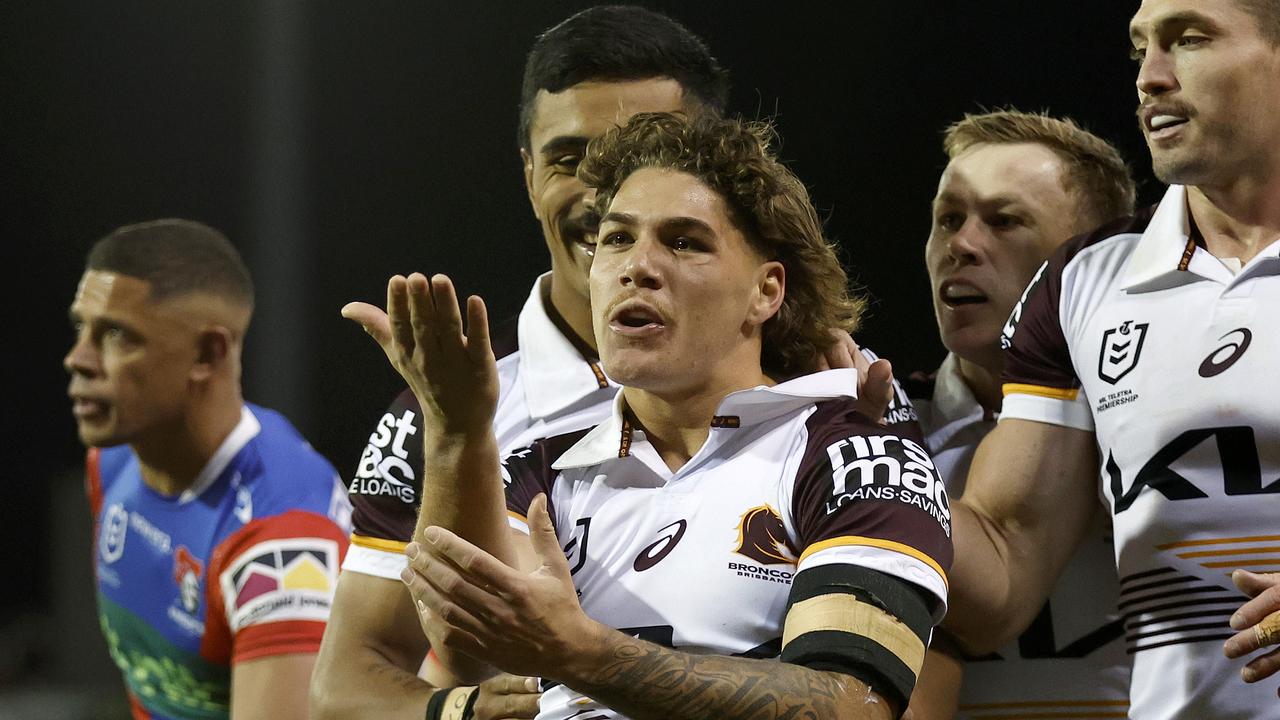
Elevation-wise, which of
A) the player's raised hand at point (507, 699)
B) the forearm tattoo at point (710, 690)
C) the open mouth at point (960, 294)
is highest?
the open mouth at point (960, 294)

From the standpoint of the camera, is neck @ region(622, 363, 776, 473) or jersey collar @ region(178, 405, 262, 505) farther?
jersey collar @ region(178, 405, 262, 505)

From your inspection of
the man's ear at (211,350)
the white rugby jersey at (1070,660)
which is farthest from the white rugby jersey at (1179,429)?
the man's ear at (211,350)

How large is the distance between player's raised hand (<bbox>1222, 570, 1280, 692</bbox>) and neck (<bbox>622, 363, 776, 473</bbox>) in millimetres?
615

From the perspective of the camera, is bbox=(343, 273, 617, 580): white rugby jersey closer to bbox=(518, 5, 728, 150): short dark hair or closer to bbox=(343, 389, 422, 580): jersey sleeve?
bbox=(343, 389, 422, 580): jersey sleeve

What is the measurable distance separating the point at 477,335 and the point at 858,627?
49cm

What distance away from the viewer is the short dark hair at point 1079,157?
8.23 ft

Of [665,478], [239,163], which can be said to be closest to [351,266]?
[239,163]

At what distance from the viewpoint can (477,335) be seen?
1.54 m

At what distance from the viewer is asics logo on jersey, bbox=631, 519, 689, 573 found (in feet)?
5.38

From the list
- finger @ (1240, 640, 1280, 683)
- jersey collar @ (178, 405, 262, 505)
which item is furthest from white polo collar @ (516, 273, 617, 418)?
jersey collar @ (178, 405, 262, 505)

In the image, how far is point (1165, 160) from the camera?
1980 millimetres

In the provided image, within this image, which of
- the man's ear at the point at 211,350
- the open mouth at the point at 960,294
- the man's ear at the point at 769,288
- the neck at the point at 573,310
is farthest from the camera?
the man's ear at the point at 211,350

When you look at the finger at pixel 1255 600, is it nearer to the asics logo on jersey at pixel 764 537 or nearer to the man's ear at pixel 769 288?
the asics logo on jersey at pixel 764 537

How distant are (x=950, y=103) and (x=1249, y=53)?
1613mm
